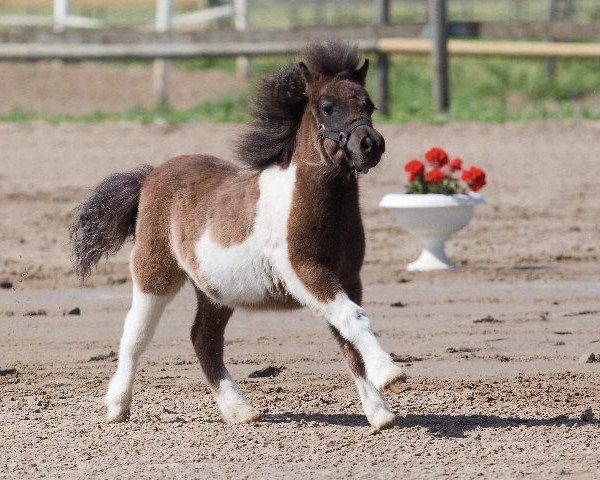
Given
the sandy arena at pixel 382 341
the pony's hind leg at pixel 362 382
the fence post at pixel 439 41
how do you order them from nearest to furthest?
1. the sandy arena at pixel 382 341
2. the pony's hind leg at pixel 362 382
3. the fence post at pixel 439 41

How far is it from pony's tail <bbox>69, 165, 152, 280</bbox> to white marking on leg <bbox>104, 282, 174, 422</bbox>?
1.36 feet

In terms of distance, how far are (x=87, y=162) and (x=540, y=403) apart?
7.95m

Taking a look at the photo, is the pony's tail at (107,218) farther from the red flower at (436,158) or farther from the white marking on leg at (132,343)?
the red flower at (436,158)

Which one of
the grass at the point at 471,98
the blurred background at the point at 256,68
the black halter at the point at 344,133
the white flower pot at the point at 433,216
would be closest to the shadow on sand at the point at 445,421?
the black halter at the point at 344,133

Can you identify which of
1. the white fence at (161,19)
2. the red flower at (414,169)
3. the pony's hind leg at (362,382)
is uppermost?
the white fence at (161,19)

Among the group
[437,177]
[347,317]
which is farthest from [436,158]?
[347,317]

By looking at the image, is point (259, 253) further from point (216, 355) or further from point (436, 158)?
point (436, 158)

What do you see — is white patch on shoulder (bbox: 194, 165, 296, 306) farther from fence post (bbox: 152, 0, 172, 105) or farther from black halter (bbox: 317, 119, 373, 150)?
fence post (bbox: 152, 0, 172, 105)

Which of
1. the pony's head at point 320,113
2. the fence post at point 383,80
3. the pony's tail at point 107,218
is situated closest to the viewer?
the pony's head at point 320,113

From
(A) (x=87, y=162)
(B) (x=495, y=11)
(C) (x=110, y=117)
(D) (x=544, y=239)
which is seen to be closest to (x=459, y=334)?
→ (D) (x=544, y=239)

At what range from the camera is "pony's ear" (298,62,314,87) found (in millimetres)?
5914

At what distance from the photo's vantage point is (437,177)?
10172 millimetres

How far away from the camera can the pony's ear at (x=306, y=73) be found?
19.4 ft

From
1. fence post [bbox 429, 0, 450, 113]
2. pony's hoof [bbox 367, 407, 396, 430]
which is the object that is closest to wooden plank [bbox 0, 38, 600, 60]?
fence post [bbox 429, 0, 450, 113]
